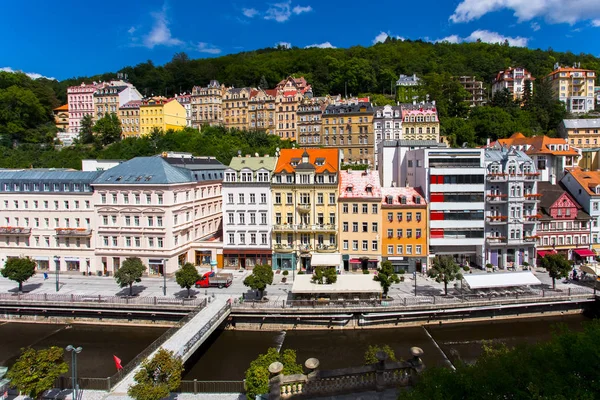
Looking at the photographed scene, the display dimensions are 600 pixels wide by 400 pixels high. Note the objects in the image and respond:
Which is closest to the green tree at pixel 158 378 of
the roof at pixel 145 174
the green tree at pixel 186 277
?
the green tree at pixel 186 277

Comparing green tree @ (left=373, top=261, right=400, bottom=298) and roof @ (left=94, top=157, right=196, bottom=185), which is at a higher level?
roof @ (left=94, top=157, right=196, bottom=185)

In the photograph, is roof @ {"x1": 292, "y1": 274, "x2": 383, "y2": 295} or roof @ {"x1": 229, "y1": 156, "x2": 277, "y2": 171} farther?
roof @ {"x1": 229, "y1": 156, "x2": 277, "y2": 171}

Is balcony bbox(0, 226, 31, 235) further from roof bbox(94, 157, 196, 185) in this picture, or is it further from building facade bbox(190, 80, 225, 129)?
building facade bbox(190, 80, 225, 129)

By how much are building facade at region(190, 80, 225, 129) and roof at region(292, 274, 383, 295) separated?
241 feet

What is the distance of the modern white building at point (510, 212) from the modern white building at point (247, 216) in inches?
949

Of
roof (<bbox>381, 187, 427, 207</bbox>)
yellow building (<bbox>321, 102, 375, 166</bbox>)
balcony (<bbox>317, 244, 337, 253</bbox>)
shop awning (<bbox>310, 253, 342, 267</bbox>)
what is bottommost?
shop awning (<bbox>310, 253, 342, 267</bbox>)

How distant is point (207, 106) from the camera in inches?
4154

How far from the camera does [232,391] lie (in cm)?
2416

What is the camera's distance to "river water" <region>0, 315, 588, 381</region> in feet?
95.5

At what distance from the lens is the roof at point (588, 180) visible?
4891 centimetres

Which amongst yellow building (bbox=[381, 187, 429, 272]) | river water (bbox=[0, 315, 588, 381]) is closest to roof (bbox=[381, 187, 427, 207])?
yellow building (bbox=[381, 187, 429, 272])

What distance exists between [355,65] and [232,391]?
10883 cm

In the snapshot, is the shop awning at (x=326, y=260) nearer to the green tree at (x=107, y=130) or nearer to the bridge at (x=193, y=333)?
the bridge at (x=193, y=333)

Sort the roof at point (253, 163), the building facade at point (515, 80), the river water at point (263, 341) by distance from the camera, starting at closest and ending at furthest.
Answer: the river water at point (263, 341) → the roof at point (253, 163) → the building facade at point (515, 80)
